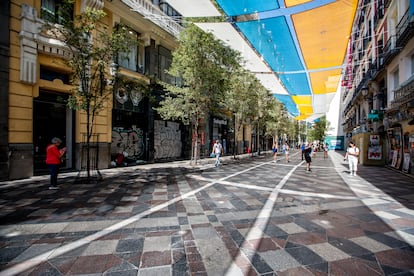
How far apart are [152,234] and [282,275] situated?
2.30 m

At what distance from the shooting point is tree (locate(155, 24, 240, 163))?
12.4 meters

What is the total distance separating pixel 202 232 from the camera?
12.9 ft

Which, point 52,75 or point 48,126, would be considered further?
point 48,126

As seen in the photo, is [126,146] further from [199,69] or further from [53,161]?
[199,69]

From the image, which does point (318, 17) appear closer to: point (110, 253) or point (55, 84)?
point (110, 253)

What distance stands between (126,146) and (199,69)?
705 cm

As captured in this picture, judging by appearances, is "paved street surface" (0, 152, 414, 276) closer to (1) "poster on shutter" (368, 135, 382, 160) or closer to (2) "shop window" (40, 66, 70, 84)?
(2) "shop window" (40, 66, 70, 84)

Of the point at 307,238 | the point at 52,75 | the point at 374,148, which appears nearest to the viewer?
the point at 307,238

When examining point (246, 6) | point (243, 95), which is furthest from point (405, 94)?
point (243, 95)

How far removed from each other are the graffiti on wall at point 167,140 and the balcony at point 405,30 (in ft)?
51.4

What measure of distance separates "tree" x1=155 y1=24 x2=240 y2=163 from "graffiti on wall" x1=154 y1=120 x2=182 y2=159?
10.6 feet

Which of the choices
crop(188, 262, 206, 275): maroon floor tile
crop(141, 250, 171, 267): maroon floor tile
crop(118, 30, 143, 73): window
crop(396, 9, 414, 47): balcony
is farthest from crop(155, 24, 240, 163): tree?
crop(188, 262, 206, 275): maroon floor tile

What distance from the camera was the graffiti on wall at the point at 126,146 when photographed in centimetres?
1315

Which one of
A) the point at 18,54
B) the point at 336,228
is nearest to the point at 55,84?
the point at 18,54
